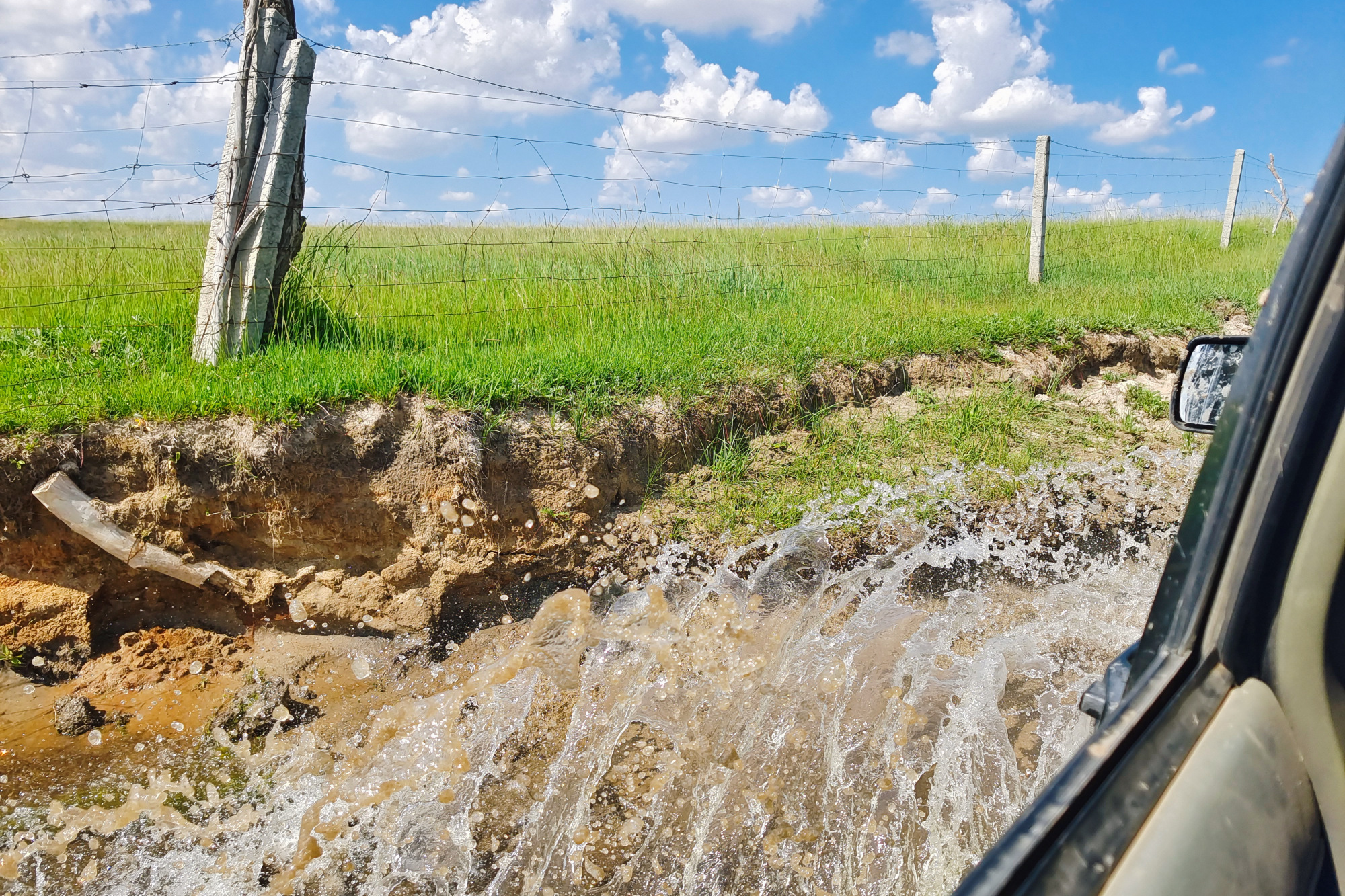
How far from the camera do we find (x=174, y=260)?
5.72 meters

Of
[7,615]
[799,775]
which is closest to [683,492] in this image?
[799,775]

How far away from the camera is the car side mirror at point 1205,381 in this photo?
1735 mm

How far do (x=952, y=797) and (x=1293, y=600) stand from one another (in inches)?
97.3

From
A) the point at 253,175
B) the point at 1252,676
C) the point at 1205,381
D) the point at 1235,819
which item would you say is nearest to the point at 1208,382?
the point at 1205,381

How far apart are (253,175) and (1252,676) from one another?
5103 mm

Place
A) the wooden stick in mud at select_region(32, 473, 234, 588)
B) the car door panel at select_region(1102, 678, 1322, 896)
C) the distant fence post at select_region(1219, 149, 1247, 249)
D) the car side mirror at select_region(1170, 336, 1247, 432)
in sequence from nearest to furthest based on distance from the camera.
→ the car door panel at select_region(1102, 678, 1322, 896)
the car side mirror at select_region(1170, 336, 1247, 432)
the wooden stick in mud at select_region(32, 473, 234, 588)
the distant fence post at select_region(1219, 149, 1247, 249)

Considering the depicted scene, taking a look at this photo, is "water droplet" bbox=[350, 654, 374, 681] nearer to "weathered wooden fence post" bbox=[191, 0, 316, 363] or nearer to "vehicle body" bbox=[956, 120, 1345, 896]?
"weathered wooden fence post" bbox=[191, 0, 316, 363]

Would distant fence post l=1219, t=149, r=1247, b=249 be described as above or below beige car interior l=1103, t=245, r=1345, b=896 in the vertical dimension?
above

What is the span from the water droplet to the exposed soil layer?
18 cm

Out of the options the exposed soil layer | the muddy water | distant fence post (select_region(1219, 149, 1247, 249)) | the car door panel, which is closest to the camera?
the car door panel

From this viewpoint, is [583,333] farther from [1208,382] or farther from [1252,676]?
[1252,676]

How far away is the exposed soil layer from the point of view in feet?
13.3

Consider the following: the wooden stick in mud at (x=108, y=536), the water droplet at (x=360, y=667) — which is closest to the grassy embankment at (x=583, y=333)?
the wooden stick in mud at (x=108, y=536)

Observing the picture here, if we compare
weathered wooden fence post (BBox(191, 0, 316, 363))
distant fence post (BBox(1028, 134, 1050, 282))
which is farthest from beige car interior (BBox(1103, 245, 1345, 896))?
distant fence post (BBox(1028, 134, 1050, 282))
